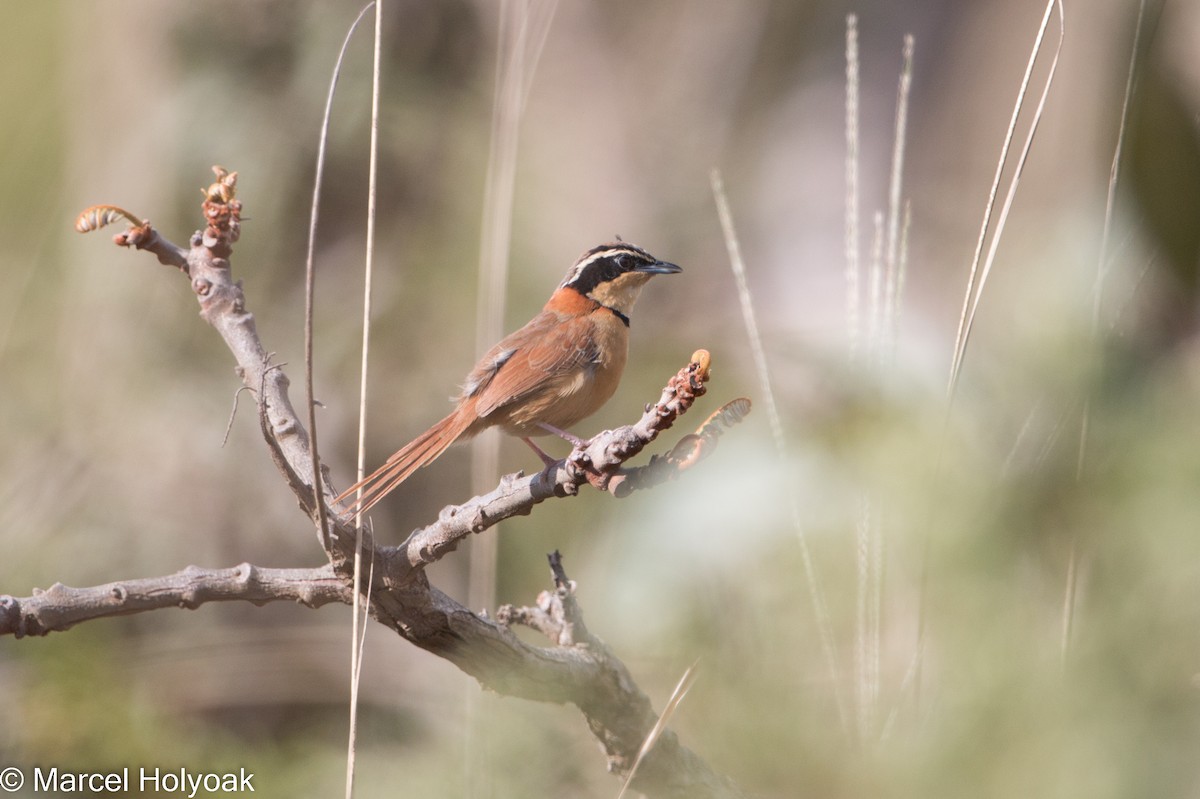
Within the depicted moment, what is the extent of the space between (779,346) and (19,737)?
343 centimetres

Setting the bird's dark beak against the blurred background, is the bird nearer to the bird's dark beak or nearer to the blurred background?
the bird's dark beak

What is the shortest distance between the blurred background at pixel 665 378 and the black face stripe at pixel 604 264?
2.26 feet

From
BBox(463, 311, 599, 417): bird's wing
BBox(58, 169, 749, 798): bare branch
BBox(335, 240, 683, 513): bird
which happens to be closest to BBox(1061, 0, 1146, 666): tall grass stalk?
BBox(58, 169, 749, 798): bare branch

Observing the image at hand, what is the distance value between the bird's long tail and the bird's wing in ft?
0.35

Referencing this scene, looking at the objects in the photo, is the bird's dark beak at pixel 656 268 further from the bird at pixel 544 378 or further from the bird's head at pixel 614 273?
the bird at pixel 544 378

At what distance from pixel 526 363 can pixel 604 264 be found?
25.8 inches

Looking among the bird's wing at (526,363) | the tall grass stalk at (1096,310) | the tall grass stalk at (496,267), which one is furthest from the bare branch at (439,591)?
the bird's wing at (526,363)

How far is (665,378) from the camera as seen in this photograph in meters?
6.20

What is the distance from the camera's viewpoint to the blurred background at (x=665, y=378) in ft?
4.01

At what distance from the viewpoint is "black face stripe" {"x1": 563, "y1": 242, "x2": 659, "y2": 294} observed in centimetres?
356

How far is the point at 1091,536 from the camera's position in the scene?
120 centimetres

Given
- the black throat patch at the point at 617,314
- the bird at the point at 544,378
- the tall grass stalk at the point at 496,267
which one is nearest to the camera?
the tall grass stalk at the point at 496,267

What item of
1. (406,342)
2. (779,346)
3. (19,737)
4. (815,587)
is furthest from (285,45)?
(815,587)

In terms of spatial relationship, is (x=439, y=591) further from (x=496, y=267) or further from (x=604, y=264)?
(x=604, y=264)
